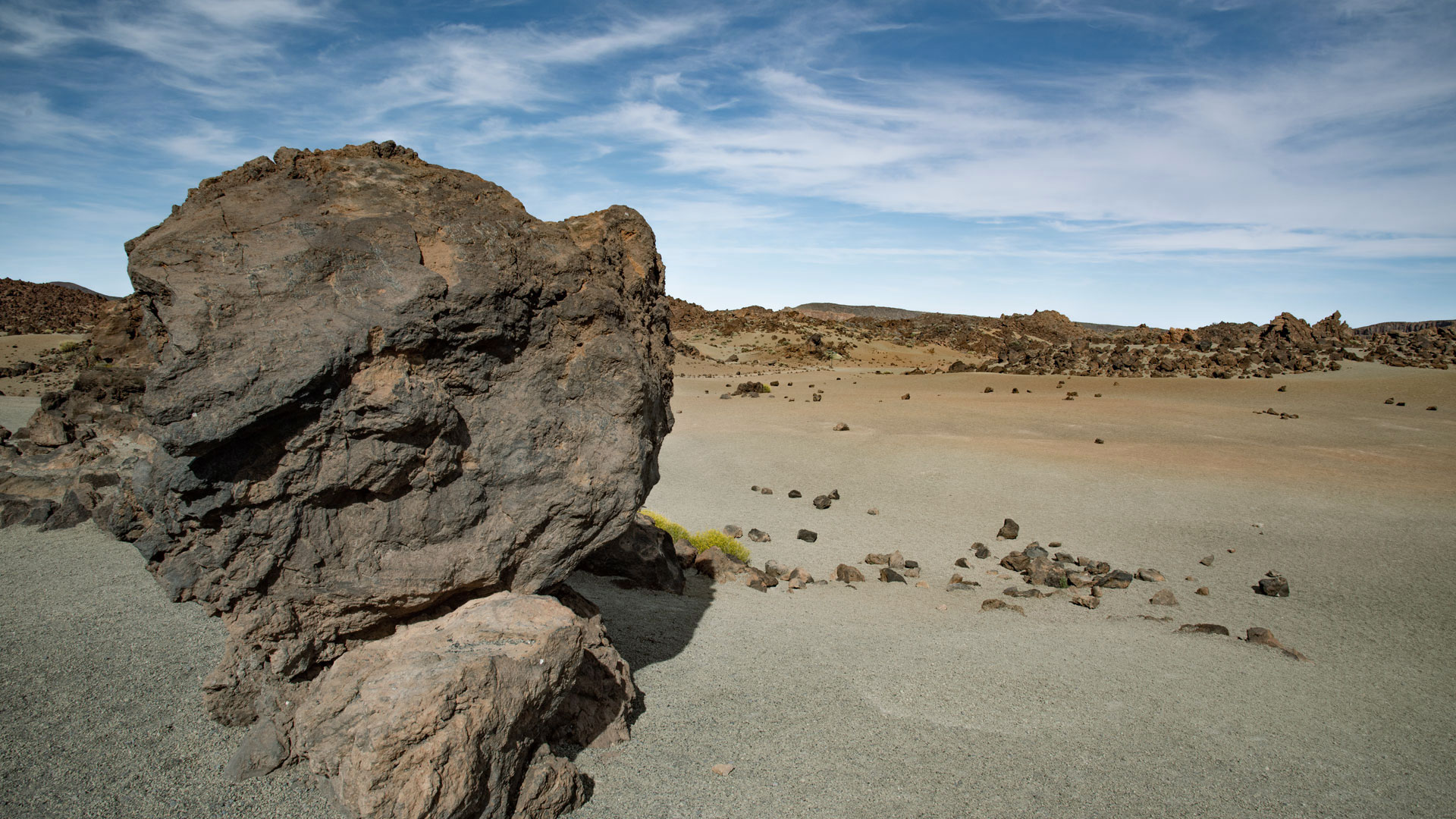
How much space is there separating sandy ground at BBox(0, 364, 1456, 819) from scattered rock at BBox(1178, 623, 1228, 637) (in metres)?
0.16

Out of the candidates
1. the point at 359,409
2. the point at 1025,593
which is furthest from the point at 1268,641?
the point at 359,409

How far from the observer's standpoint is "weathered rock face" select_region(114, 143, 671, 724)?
11.3 ft

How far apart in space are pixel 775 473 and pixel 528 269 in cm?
915

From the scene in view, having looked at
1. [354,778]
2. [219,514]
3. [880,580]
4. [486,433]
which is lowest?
[880,580]

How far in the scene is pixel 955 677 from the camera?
4.84 metres

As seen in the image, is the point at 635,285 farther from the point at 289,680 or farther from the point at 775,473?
the point at 775,473

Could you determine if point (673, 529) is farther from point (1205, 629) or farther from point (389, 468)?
point (389, 468)

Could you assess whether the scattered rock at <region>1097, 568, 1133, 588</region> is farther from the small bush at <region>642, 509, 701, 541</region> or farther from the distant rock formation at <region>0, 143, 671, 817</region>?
the distant rock formation at <region>0, 143, 671, 817</region>

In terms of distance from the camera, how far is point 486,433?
3963mm

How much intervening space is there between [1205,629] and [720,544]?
4557 millimetres

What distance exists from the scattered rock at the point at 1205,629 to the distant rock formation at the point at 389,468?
4.70 meters

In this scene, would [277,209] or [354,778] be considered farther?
[277,209]

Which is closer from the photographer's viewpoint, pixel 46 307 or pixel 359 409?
pixel 359 409

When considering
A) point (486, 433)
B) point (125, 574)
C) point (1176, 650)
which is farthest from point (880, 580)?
point (125, 574)
